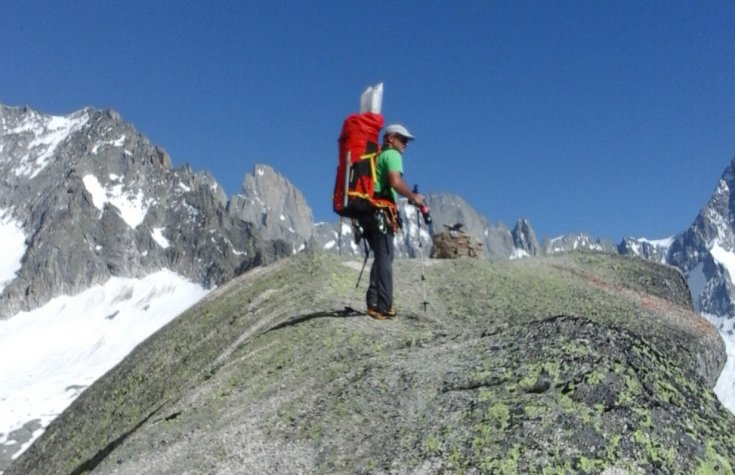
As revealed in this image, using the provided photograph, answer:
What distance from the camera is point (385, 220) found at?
17.0m

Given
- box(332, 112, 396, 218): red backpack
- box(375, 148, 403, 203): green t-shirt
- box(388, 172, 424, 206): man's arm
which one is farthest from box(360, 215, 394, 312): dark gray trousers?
box(388, 172, 424, 206): man's arm

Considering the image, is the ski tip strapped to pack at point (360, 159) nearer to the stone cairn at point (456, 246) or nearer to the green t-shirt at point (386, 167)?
the green t-shirt at point (386, 167)

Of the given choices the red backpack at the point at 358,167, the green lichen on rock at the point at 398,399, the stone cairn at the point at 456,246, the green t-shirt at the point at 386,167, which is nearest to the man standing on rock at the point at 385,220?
the green t-shirt at the point at 386,167

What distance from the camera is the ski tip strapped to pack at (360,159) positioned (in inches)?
656

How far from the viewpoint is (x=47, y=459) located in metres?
20.4

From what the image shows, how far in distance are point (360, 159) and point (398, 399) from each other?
6.66m

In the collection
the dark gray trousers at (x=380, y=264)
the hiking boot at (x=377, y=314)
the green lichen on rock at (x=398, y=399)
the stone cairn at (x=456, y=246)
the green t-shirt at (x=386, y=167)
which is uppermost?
the stone cairn at (x=456, y=246)

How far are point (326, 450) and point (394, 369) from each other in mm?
2293

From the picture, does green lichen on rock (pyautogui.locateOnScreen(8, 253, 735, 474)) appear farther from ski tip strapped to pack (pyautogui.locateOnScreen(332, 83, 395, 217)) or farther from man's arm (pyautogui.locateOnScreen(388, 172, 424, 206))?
man's arm (pyautogui.locateOnScreen(388, 172, 424, 206))

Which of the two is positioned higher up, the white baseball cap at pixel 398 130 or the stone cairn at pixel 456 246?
the stone cairn at pixel 456 246

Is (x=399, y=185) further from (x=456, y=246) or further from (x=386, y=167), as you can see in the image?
(x=456, y=246)

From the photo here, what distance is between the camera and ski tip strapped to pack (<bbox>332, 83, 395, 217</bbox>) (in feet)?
54.6

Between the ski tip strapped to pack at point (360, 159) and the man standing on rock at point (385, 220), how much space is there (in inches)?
8.8

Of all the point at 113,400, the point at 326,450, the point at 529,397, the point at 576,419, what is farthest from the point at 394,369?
the point at 113,400
